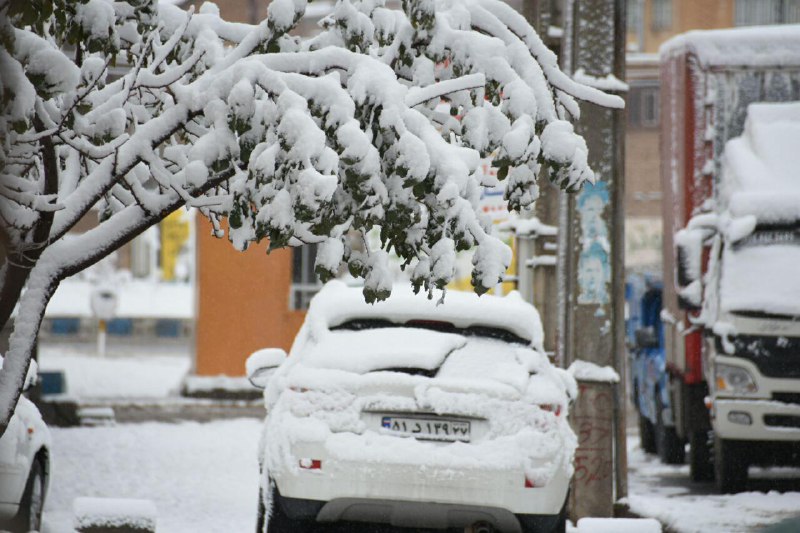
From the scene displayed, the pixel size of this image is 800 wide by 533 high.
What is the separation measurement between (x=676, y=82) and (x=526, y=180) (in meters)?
8.75

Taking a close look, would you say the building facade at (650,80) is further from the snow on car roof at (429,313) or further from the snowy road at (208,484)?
the snow on car roof at (429,313)

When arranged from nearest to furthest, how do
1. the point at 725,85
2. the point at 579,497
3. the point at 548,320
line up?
the point at 579,497 < the point at 548,320 < the point at 725,85

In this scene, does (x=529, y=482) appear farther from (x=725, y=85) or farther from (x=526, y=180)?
(x=725, y=85)

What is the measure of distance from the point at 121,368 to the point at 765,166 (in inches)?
840

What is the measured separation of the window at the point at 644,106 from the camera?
4838 cm

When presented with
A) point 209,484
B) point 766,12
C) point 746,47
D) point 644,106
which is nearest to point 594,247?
point 746,47

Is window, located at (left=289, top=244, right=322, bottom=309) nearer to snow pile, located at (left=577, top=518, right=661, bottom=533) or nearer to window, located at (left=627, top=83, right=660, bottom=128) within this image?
snow pile, located at (left=577, top=518, right=661, bottom=533)

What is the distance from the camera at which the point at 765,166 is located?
464 inches

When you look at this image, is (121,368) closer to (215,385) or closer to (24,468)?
(215,385)

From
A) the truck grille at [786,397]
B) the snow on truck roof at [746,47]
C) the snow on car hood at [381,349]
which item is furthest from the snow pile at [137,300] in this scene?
the snow on car hood at [381,349]

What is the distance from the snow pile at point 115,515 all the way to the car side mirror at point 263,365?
3.25 ft

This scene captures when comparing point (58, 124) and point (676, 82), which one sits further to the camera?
point (676, 82)

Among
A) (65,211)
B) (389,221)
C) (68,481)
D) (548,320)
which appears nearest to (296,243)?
(389,221)

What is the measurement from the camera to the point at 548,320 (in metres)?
11.3
